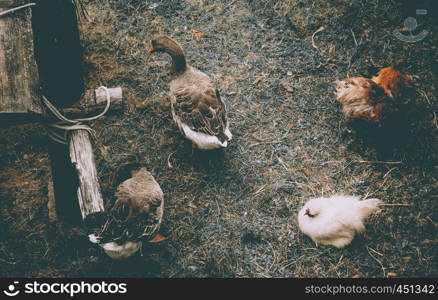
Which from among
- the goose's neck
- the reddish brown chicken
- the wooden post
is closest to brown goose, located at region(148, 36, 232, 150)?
the goose's neck

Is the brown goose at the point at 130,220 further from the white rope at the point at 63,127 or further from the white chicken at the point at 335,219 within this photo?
the white chicken at the point at 335,219

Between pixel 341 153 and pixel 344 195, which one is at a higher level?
pixel 341 153

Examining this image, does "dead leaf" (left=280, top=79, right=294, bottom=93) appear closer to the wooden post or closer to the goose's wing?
the goose's wing

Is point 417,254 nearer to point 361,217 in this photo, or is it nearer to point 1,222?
point 361,217

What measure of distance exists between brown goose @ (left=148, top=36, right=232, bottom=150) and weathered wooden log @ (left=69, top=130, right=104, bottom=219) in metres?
1.03

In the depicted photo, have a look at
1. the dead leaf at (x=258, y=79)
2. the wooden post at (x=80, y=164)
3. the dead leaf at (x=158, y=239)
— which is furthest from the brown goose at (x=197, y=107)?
the dead leaf at (x=158, y=239)

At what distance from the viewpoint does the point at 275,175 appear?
3.83m

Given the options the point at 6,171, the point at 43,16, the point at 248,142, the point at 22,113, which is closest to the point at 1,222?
the point at 6,171

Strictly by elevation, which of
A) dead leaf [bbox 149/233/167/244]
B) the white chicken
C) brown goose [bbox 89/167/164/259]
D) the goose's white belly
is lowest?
dead leaf [bbox 149/233/167/244]

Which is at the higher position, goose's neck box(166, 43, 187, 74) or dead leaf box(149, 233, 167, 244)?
goose's neck box(166, 43, 187, 74)

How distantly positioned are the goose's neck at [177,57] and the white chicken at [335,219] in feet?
6.02

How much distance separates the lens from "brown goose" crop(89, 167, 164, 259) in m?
3.10

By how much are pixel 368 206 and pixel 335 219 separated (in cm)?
39

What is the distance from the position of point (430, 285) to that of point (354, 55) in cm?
251
